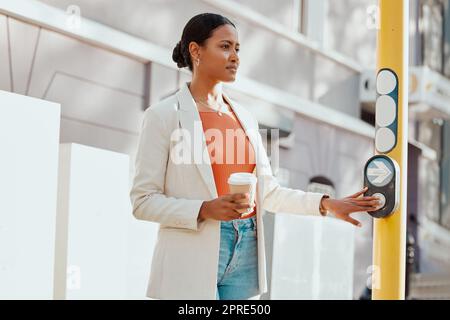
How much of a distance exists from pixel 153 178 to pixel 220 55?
43cm

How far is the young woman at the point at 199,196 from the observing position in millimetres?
2645

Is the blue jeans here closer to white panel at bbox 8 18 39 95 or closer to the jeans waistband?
the jeans waistband

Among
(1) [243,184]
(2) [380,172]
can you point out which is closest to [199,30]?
(1) [243,184]

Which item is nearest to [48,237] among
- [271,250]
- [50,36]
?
[50,36]

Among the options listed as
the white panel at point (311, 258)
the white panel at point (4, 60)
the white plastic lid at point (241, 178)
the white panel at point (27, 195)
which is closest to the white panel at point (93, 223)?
the white panel at point (27, 195)

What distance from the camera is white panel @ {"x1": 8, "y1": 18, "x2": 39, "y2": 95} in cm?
624

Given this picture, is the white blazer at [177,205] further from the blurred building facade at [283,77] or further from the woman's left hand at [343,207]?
the blurred building facade at [283,77]

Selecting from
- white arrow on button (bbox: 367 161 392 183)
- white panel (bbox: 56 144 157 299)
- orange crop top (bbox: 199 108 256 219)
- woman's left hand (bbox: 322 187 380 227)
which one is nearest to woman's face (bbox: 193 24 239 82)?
orange crop top (bbox: 199 108 256 219)

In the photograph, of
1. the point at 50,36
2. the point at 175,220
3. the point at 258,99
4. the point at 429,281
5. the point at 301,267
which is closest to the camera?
the point at 175,220

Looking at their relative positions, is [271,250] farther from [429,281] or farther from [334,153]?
[429,281]

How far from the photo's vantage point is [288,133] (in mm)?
9688

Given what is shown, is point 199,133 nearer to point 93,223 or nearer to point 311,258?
point 93,223

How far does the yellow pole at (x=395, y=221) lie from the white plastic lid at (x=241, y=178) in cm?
109

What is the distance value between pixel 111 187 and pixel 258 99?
11.5 feet
